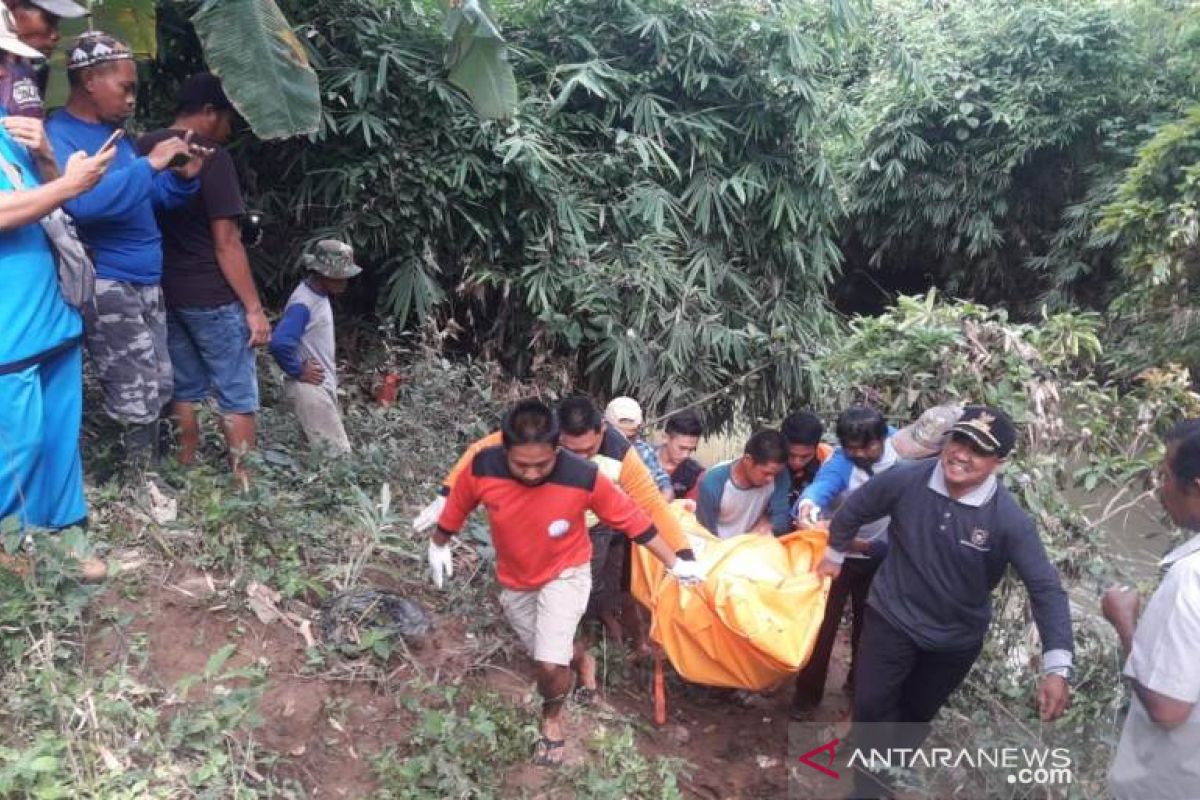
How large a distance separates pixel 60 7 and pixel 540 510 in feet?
7.26

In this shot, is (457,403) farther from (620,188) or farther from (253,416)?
(620,188)

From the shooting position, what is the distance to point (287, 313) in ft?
13.4

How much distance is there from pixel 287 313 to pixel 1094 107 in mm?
10254

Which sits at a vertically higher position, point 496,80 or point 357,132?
point 496,80

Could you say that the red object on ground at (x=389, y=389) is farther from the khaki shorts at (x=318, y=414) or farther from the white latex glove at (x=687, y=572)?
the white latex glove at (x=687, y=572)

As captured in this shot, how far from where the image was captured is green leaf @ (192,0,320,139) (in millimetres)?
3268

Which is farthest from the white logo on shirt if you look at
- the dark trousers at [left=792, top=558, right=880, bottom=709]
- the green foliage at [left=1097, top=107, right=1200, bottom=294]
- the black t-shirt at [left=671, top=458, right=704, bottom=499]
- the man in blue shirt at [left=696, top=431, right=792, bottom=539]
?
the green foliage at [left=1097, top=107, right=1200, bottom=294]

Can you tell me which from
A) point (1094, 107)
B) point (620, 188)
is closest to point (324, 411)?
point (620, 188)

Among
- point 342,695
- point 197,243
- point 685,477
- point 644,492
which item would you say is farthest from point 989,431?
point 197,243

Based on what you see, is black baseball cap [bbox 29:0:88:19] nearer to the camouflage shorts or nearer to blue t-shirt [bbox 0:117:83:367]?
blue t-shirt [bbox 0:117:83:367]

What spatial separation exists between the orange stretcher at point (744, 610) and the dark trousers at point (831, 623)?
1.08 feet

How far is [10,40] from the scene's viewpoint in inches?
100

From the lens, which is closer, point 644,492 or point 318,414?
point 644,492

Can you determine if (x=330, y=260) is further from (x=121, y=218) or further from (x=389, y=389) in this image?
(x=389, y=389)
